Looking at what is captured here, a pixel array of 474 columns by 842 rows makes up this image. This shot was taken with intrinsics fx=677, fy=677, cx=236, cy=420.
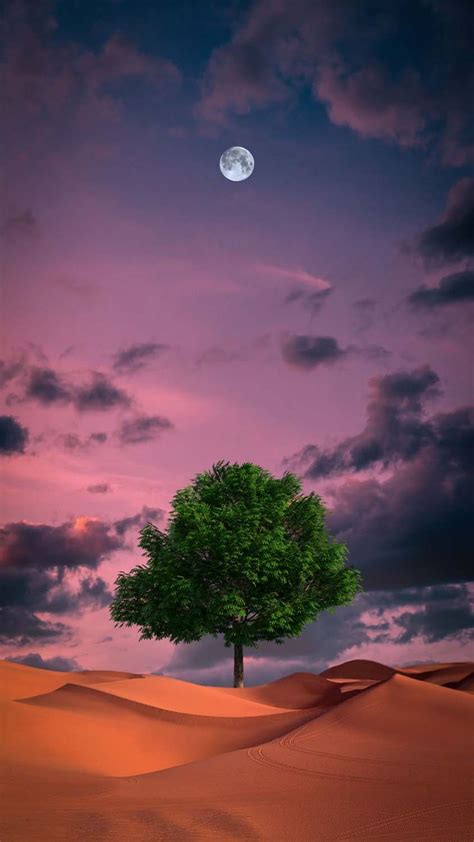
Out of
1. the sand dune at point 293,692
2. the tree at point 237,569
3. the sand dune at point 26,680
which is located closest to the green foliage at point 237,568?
the tree at point 237,569

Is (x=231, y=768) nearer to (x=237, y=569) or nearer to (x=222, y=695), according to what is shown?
(x=222, y=695)

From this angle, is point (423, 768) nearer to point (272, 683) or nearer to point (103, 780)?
point (103, 780)

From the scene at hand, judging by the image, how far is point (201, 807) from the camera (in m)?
9.52

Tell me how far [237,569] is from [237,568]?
5 cm

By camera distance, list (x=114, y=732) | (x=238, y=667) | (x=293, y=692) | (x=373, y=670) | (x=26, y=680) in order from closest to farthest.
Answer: (x=114, y=732) < (x=26, y=680) < (x=293, y=692) < (x=238, y=667) < (x=373, y=670)

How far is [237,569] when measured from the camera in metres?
30.4

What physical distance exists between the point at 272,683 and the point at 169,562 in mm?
7081

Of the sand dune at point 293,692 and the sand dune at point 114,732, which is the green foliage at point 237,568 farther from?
the sand dune at point 114,732

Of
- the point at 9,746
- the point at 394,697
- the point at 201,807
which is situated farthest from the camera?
the point at 394,697

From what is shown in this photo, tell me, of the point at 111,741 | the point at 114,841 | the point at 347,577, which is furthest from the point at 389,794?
the point at 347,577

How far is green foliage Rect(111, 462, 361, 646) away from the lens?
101ft

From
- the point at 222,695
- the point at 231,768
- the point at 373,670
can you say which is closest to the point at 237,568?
the point at 222,695

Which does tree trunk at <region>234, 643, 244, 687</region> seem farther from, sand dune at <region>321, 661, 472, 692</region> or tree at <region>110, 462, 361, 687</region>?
sand dune at <region>321, 661, 472, 692</region>

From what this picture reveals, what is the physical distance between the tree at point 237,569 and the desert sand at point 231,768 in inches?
386
